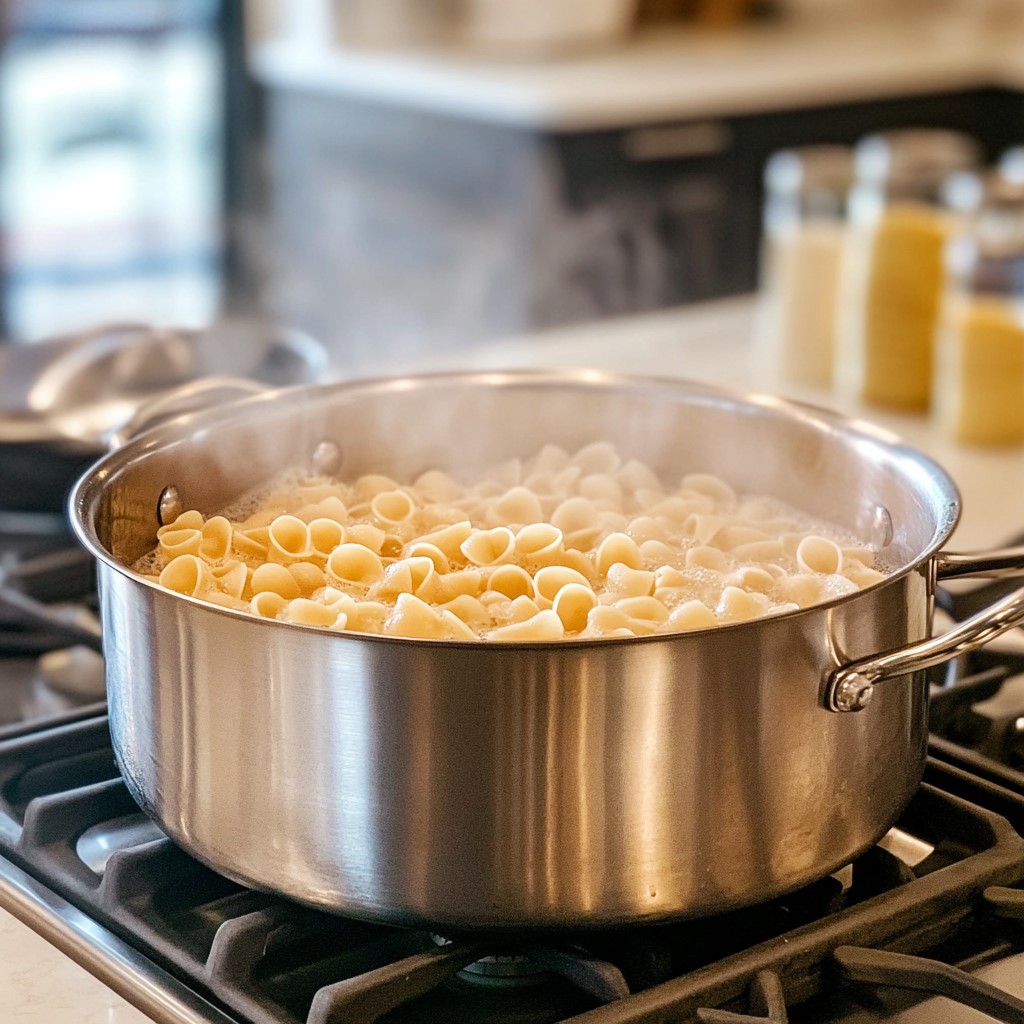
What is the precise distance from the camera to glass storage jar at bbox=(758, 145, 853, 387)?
1796mm

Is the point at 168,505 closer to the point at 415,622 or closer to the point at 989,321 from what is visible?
the point at 415,622

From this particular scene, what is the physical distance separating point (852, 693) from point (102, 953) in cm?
36

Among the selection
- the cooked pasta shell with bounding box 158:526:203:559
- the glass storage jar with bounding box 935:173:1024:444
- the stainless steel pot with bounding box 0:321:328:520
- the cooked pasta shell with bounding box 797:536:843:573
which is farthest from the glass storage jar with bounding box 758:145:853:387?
the cooked pasta shell with bounding box 158:526:203:559

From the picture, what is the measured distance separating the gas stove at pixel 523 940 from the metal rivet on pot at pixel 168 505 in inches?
5.1

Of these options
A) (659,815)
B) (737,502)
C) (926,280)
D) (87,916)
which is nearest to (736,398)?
(737,502)

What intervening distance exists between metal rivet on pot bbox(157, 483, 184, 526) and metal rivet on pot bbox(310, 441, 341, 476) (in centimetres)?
12

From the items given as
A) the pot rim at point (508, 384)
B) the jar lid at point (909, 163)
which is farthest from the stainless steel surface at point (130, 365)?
the jar lid at point (909, 163)

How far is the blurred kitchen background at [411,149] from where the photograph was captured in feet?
10.4

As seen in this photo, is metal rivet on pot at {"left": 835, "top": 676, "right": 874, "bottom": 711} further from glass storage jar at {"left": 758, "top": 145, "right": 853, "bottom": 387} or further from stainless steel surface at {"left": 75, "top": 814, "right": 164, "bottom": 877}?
glass storage jar at {"left": 758, "top": 145, "right": 853, "bottom": 387}

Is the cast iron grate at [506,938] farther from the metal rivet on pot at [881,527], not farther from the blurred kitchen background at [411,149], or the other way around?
the blurred kitchen background at [411,149]

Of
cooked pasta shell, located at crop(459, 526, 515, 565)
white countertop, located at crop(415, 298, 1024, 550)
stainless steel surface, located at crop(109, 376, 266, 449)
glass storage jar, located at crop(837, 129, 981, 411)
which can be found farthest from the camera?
glass storage jar, located at crop(837, 129, 981, 411)

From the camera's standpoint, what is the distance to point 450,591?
2.60 ft

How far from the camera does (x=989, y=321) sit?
1562 mm

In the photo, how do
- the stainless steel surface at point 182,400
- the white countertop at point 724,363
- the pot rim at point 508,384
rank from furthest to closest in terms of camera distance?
1. the white countertop at point 724,363
2. the stainless steel surface at point 182,400
3. the pot rim at point 508,384
